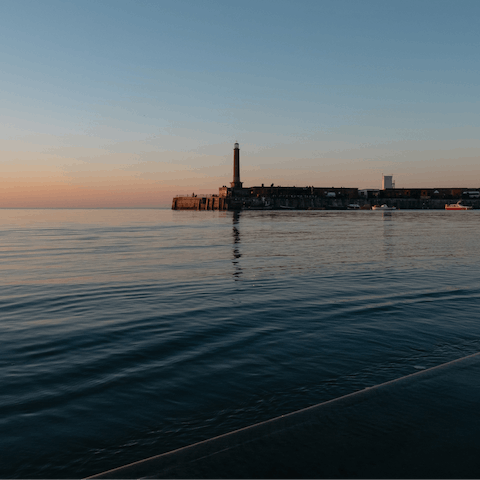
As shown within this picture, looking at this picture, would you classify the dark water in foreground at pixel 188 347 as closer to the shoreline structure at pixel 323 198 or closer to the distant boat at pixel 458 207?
the shoreline structure at pixel 323 198

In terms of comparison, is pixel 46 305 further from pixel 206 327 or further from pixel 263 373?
pixel 263 373

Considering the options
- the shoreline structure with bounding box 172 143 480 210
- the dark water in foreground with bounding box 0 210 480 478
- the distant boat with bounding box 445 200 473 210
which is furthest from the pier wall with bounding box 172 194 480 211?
the dark water in foreground with bounding box 0 210 480 478

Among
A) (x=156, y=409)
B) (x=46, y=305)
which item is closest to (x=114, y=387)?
(x=156, y=409)

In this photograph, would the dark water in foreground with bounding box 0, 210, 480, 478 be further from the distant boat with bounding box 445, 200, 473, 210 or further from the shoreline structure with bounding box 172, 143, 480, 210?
the distant boat with bounding box 445, 200, 473, 210

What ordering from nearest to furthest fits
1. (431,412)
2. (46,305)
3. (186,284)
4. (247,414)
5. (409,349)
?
1. (431,412)
2. (247,414)
3. (409,349)
4. (46,305)
5. (186,284)

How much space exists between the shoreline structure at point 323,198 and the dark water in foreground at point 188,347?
392 feet

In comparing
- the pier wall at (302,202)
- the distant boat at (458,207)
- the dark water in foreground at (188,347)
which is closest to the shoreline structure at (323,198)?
the pier wall at (302,202)

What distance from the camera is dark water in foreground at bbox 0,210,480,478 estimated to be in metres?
4.44

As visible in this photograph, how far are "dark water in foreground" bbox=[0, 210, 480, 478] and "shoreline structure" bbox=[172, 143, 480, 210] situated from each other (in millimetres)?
119382

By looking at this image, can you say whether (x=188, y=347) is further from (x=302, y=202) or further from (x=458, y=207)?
(x=458, y=207)

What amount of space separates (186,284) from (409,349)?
27.8ft

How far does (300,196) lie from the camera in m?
143

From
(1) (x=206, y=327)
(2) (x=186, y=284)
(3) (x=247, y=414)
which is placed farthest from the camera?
(2) (x=186, y=284)

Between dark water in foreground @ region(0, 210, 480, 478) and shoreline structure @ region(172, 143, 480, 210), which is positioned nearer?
dark water in foreground @ region(0, 210, 480, 478)
